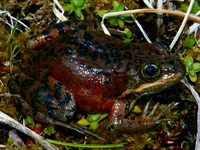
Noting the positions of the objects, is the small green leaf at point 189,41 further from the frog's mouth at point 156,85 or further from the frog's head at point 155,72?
the frog's mouth at point 156,85

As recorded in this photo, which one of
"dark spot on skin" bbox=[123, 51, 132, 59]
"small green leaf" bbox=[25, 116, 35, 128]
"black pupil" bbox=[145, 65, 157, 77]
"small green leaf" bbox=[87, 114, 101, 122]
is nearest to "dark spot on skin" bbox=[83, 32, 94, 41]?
"dark spot on skin" bbox=[123, 51, 132, 59]

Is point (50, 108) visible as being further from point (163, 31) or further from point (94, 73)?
point (163, 31)

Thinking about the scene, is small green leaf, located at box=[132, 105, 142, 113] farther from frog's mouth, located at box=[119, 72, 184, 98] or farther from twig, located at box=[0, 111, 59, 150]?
twig, located at box=[0, 111, 59, 150]

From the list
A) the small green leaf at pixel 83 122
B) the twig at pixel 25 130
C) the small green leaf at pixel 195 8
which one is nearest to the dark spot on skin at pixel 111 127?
the small green leaf at pixel 83 122

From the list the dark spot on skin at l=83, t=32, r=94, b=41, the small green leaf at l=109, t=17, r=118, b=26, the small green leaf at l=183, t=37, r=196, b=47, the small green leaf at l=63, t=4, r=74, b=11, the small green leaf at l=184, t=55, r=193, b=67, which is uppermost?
the small green leaf at l=63, t=4, r=74, b=11

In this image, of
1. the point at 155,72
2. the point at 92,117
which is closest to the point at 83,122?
the point at 92,117

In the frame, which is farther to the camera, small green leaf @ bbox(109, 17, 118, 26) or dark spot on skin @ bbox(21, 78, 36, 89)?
small green leaf @ bbox(109, 17, 118, 26)
